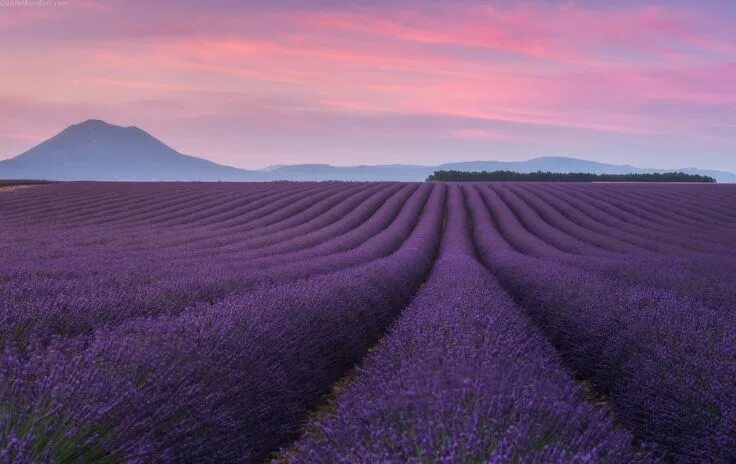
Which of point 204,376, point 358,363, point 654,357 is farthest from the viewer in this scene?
point 358,363

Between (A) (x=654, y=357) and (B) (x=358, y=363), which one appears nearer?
(A) (x=654, y=357)

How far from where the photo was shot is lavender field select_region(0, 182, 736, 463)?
2320 millimetres

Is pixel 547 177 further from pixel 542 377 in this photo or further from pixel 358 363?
pixel 542 377

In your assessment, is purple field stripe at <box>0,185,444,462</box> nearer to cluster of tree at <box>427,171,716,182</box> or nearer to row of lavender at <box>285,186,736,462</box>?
row of lavender at <box>285,186,736,462</box>

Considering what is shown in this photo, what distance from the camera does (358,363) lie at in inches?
252

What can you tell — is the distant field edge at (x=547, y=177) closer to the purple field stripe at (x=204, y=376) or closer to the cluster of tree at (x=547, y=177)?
the cluster of tree at (x=547, y=177)

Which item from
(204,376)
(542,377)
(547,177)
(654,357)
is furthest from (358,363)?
(547,177)

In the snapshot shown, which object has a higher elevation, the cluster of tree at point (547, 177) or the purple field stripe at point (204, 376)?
the cluster of tree at point (547, 177)

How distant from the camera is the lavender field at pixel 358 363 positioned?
2.32m

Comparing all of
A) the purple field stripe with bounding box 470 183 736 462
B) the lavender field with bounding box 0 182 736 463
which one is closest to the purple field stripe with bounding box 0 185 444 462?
the lavender field with bounding box 0 182 736 463

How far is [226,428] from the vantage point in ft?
10.5

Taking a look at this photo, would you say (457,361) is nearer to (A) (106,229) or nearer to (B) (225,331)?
(B) (225,331)

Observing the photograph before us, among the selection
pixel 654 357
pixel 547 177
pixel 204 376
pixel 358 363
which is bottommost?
pixel 358 363

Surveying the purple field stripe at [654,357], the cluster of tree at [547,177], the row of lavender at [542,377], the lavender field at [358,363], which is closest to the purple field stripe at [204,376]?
the lavender field at [358,363]
